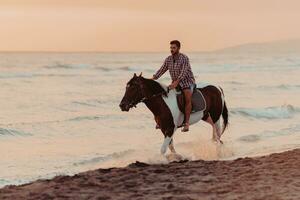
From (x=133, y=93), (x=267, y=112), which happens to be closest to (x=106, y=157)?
(x=133, y=93)

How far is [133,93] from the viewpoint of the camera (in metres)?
10.6

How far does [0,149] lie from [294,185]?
867cm

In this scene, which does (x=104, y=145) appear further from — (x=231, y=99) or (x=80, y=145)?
(x=231, y=99)

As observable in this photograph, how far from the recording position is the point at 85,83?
41.2 metres

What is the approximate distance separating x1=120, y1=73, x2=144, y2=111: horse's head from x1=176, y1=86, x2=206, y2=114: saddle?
0.89 m

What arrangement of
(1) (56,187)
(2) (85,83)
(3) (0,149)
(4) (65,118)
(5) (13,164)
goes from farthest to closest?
(2) (85,83)
(4) (65,118)
(3) (0,149)
(5) (13,164)
(1) (56,187)

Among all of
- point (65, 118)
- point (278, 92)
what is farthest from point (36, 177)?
point (278, 92)

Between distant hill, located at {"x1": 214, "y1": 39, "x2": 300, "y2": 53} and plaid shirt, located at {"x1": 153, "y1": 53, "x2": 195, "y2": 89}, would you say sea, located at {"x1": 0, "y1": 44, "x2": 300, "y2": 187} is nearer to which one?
plaid shirt, located at {"x1": 153, "y1": 53, "x2": 195, "y2": 89}

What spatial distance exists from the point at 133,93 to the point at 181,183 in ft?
9.11

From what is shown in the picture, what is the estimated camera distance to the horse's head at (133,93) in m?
10.6

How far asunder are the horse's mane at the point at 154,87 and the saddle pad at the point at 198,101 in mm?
847

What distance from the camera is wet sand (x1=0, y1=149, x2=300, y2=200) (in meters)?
7.59

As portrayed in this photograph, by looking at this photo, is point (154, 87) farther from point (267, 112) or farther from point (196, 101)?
point (267, 112)

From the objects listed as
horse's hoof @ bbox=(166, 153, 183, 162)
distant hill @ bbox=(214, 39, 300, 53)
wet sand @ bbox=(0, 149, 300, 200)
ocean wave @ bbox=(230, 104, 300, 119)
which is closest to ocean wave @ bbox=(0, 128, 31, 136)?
horse's hoof @ bbox=(166, 153, 183, 162)
